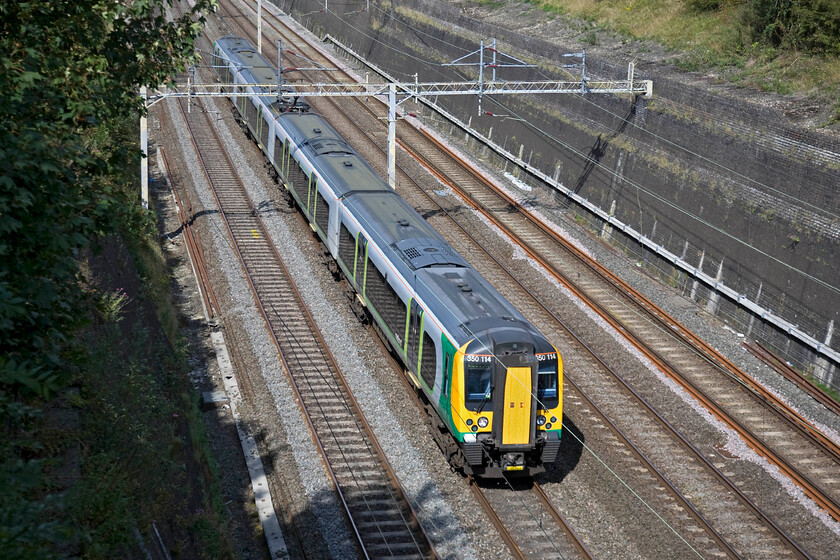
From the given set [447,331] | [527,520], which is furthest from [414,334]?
[527,520]

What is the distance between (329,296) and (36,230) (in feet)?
47.4

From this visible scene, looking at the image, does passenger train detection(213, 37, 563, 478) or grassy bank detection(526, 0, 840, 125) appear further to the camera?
grassy bank detection(526, 0, 840, 125)

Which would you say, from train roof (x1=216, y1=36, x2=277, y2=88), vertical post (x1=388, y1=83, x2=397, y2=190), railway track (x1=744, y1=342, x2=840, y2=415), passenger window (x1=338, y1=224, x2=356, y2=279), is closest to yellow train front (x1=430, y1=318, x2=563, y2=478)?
passenger window (x1=338, y1=224, x2=356, y2=279)

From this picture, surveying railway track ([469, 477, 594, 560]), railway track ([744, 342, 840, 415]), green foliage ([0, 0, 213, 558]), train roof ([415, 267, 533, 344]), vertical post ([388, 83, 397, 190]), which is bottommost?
railway track ([744, 342, 840, 415])

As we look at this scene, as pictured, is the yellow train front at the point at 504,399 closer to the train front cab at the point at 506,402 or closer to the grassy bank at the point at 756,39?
the train front cab at the point at 506,402

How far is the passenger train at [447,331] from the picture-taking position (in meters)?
14.0

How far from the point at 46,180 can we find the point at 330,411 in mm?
9984

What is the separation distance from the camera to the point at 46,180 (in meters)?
8.27

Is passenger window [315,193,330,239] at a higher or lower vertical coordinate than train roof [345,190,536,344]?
lower

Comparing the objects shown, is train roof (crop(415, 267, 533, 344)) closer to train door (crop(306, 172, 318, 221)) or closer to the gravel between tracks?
the gravel between tracks

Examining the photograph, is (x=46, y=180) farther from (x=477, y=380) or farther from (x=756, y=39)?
(x=756, y=39)

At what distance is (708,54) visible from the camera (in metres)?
30.6

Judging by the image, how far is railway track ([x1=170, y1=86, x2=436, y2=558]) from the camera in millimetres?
13734

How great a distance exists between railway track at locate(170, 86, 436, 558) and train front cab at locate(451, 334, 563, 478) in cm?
174
